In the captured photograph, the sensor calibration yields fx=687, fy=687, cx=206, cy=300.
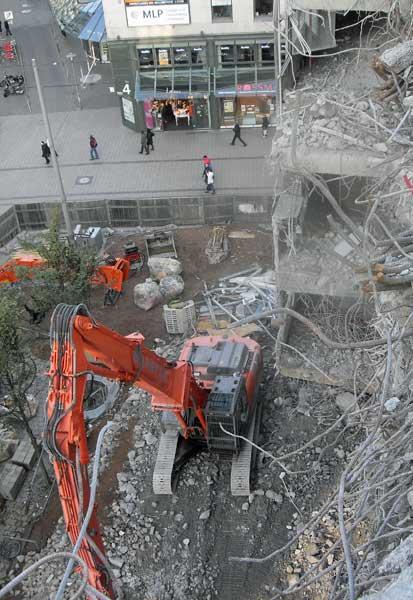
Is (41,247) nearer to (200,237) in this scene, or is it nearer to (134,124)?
(200,237)

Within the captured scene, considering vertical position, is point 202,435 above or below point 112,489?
above

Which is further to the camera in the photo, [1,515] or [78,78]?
[78,78]

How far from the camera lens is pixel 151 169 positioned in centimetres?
2775

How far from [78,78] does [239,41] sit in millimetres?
11535

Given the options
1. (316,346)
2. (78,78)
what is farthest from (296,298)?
(78,78)

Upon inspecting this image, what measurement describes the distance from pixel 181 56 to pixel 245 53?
260 cm

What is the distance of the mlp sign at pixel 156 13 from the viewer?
85.5 ft

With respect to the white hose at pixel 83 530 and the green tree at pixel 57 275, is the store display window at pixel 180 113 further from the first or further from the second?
the white hose at pixel 83 530

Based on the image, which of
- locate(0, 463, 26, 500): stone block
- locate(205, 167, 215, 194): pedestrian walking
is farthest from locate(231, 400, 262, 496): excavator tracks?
locate(205, 167, 215, 194): pedestrian walking

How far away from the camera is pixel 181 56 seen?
27.8 metres

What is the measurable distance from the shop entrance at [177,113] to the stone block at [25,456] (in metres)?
17.3

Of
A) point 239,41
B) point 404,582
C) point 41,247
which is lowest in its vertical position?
point 41,247

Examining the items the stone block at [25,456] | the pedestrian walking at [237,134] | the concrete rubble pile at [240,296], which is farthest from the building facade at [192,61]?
the stone block at [25,456]

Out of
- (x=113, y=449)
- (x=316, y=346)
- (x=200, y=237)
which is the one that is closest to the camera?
(x=113, y=449)
